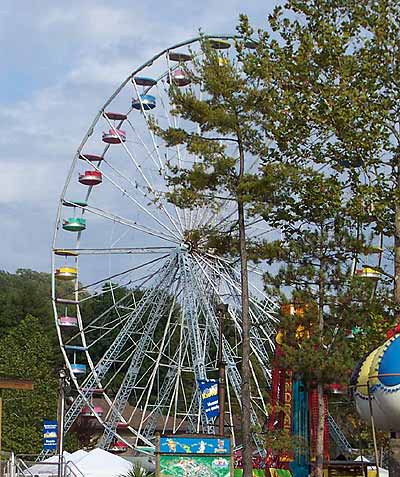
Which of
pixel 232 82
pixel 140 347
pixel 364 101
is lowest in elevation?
pixel 140 347

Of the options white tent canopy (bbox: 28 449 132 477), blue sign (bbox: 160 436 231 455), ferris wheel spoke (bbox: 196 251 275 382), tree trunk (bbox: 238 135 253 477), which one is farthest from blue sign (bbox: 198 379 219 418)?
ferris wheel spoke (bbox: 196 251 275 382)

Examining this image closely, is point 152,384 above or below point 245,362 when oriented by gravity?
above

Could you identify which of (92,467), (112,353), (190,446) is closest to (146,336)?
(112,353)

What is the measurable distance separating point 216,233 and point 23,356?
37.2m

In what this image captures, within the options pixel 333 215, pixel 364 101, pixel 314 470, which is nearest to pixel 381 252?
pixel 333 215

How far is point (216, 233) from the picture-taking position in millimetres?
24672

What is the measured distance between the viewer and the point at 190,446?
65.5ft

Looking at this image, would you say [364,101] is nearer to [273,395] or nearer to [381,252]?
[381,252]

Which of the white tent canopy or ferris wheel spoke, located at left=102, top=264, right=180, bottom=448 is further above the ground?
ferris wheel spoke, located at left=102, top=264, right=180, bottom=448

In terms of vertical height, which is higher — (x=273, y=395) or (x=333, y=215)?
(x=333, y=215)

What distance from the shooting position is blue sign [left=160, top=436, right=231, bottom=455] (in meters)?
19.9

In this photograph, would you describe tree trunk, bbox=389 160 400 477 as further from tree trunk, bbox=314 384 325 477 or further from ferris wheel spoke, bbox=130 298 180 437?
ferris wheel spoke, bbox=130 298 180 437

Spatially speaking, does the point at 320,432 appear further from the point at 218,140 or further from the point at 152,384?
the point at 152,384

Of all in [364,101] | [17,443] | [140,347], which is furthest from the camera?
[17,443]
